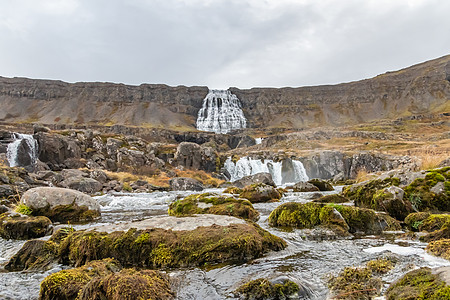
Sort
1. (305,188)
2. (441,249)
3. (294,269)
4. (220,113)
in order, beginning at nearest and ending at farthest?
(294,269)
(441,249)
(305,188)
(220,113)

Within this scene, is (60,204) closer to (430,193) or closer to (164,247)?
(164,247)

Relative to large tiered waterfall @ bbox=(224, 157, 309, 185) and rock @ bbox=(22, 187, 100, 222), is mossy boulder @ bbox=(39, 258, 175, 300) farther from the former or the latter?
large tiered waterfall @ bbox=(224, 157, 309, 185)

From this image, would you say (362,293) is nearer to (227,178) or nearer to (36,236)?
(36,236)

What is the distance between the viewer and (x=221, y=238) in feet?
21.3

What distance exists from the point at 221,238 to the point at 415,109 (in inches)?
6216

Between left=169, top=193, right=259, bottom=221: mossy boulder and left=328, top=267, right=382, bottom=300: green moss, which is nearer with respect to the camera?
left=328, top=267, right=382, bottom=300: green moss

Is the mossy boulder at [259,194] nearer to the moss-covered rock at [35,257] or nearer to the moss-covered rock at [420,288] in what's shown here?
the moss-covered rock at [35,257]

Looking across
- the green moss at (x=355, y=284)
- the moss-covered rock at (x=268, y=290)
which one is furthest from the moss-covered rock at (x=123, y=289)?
the green moss at (x=355, y=284)

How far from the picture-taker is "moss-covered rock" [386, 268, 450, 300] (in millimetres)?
2992

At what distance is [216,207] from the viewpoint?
12227 mm

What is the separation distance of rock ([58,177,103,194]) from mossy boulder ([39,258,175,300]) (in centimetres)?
2863

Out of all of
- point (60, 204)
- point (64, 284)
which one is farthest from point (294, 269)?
point (60, 204)

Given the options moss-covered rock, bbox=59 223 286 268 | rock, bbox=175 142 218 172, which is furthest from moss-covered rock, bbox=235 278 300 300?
rock, bbox=175 142 218 172

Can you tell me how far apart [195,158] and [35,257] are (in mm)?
49184
